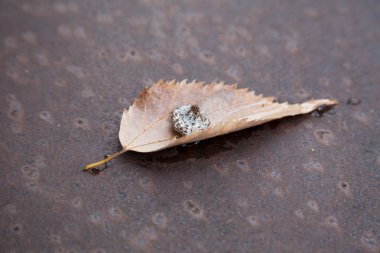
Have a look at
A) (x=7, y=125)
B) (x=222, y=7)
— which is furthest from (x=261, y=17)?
(x=7, y=125)

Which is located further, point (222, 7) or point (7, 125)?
point (222, 7)

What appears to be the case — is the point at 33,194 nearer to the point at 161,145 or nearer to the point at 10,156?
the point at 10,156

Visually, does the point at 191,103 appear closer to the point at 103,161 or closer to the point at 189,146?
the point at 189,146

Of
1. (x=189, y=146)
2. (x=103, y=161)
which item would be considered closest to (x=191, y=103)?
(x=189, y=146)
